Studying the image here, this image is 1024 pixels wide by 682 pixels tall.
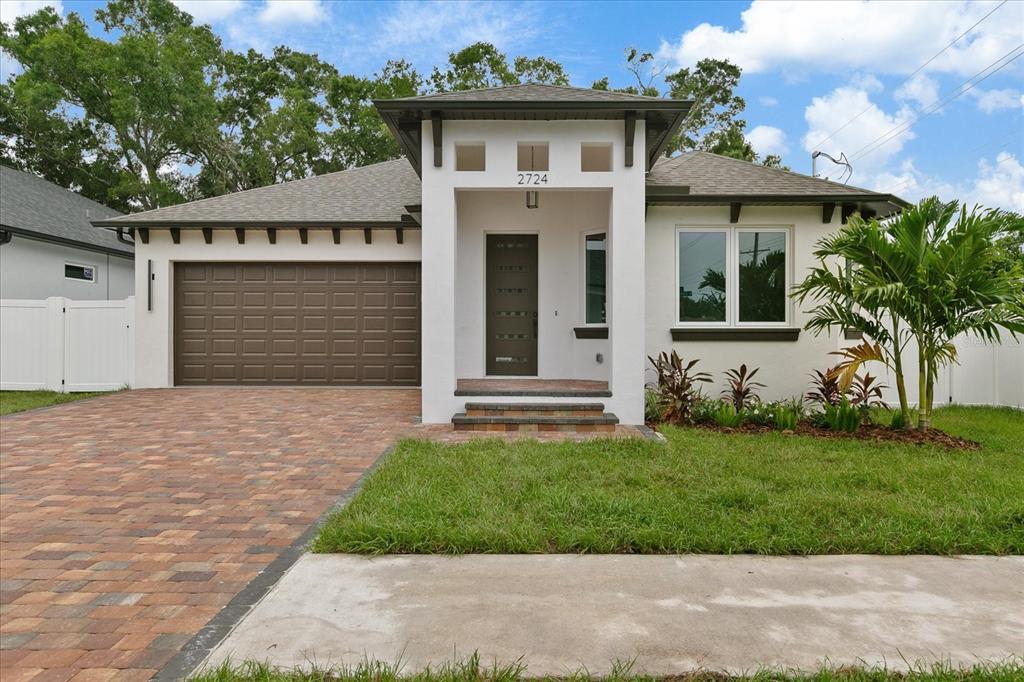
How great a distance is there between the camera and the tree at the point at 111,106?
19938 mm

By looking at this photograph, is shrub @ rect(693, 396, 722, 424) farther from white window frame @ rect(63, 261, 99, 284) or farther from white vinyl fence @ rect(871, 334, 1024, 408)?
white window frame @ rect(63, 261, 99, 284)

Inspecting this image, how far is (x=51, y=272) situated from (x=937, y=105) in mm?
25793

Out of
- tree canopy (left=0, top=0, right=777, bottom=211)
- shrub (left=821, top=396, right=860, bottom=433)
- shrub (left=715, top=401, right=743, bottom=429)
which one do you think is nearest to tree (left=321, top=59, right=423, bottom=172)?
tree canopy (left=0, top=0, right=777, bottom=211)

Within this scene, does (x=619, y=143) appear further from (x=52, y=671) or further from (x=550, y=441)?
(x=52, y=671)

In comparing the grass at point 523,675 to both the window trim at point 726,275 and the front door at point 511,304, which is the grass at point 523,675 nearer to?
the window trim at point 726,275

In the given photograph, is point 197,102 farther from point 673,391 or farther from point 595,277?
point 673,391

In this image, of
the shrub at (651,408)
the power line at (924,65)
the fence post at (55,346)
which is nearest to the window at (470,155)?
the shrub at (651,408)

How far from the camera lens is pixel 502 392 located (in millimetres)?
7664

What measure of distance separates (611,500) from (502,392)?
147 inches

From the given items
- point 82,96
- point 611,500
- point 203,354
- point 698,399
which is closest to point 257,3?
point 82,96

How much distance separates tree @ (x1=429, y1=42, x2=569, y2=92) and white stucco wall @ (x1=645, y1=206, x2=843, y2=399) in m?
17.9

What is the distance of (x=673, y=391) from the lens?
7668 mm

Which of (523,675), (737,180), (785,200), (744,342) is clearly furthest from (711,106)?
(523,675)

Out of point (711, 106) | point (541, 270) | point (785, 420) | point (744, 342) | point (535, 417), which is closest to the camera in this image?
point (785, 420)
